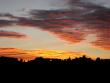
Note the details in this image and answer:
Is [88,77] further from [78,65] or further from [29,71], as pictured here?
[29,71]

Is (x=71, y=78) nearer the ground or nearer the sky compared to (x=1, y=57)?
nearer the ground

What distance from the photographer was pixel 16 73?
3157 inches

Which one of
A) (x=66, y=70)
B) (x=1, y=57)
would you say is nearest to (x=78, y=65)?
(x=66, y=70)

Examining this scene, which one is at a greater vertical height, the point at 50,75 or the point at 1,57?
the point at 1,57

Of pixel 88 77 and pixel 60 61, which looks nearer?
pixel 88 77

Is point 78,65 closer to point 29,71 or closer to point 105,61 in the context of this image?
point 105,61

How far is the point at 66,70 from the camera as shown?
82.2m

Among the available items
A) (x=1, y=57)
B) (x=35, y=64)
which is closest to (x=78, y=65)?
(x=35, y=64)

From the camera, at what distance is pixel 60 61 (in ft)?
296

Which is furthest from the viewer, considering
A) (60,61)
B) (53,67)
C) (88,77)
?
(60,61)

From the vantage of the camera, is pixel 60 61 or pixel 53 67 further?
pixel 60 61

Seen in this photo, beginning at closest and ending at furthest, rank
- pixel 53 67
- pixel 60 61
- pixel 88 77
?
pixel 88 77 → pixel 53 67 → pixel 60 61

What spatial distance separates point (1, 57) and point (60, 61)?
16793 millimetres

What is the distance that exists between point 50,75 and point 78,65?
8608 millimetres
